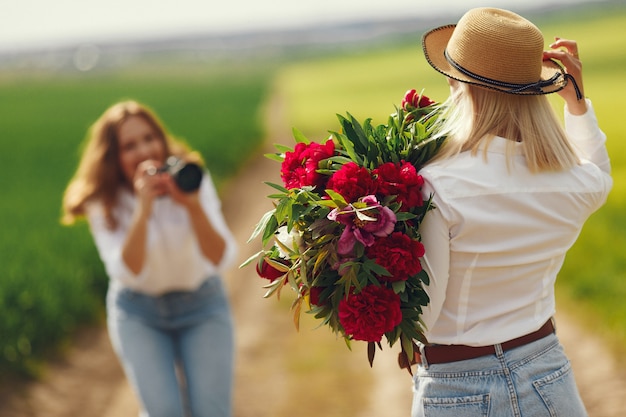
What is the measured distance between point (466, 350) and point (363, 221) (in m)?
0.45

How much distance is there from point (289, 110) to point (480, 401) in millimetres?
32948

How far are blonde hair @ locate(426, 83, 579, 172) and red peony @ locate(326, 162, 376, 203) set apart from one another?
8.5 inches

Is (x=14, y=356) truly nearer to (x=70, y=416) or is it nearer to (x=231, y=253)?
(x=70, y=416)

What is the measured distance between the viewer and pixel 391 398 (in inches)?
204

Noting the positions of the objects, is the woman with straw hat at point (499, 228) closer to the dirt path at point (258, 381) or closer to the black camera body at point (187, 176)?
the black camera body at point (187, 176)

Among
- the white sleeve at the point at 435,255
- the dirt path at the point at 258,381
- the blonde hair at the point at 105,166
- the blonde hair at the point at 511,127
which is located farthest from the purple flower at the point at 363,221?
the dirt path at the point at 258,381

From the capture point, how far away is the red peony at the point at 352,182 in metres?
2.06

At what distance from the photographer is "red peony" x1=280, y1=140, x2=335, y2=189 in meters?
2.19

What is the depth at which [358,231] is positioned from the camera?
6.66ft

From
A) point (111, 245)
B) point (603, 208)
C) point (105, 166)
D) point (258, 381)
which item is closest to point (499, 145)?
point (111, 245)

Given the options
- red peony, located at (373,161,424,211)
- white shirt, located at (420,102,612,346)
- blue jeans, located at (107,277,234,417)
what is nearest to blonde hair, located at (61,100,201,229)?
blue jeans, located at (107,277,234,417)

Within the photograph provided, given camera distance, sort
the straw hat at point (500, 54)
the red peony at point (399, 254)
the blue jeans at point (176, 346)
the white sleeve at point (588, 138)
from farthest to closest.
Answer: the blue jeans at point (176, 346)
the white sleeve at point (588, 138)
the straw hat at point (500, 54)
the red peony at point (399, 254)

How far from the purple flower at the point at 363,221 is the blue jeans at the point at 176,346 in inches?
66.2

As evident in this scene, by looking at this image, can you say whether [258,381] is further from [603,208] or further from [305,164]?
[603,208]
